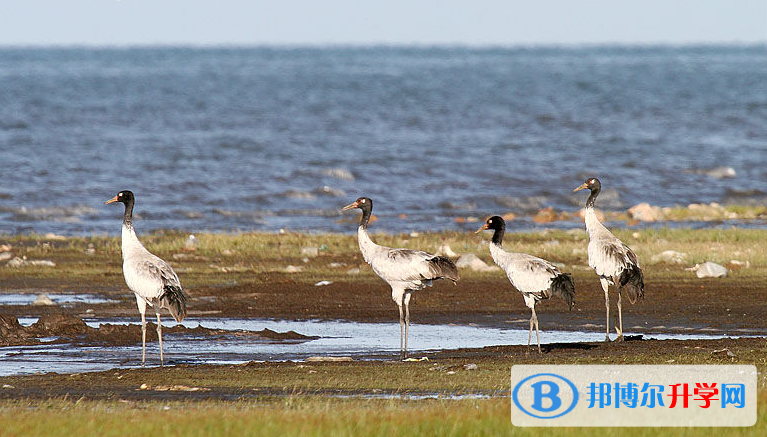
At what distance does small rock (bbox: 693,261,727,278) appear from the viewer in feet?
70.8

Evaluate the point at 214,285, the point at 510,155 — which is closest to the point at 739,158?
Result: the point at 510,155

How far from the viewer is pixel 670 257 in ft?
77.5

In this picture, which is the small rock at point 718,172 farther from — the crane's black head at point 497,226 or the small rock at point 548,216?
the crane's black head at point 497,226

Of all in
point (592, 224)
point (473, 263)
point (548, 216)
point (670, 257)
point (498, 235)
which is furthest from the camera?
point (548, 216)

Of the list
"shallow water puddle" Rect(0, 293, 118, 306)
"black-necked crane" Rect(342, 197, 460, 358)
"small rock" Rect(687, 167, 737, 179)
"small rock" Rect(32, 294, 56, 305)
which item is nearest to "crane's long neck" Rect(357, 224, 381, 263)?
"black-necked crane" Rect(342, 197, 460, 358)

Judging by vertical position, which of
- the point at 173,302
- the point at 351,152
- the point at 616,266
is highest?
the point at 616,266

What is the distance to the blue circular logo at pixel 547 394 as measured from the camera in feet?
35.2

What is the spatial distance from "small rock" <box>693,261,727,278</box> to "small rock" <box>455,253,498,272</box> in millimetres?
3479

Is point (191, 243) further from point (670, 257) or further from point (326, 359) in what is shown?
point (326, 359)

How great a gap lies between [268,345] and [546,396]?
5.09 m

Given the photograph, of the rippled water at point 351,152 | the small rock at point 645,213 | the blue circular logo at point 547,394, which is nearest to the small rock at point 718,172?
the rippled water at point 351,152

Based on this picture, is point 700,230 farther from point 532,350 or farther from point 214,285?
point 532,350

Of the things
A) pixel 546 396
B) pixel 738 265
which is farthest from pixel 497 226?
pixel 738 265

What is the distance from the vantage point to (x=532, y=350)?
1479cm
